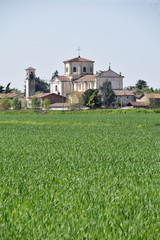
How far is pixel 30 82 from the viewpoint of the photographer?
5753 inches

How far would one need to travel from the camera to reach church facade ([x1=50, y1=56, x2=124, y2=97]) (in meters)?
133

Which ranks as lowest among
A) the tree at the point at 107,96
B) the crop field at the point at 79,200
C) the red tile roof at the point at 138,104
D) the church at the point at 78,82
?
the crop field at the point at 79,200

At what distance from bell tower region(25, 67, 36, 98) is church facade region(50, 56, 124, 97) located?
8.29m

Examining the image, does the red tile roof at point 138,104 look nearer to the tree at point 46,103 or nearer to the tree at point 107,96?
the tree at point 107,96

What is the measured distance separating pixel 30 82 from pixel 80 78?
20438mm

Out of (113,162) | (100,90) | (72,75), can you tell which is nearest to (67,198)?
(113,162)

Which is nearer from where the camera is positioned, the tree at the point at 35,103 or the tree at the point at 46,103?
the tree at the point at 46,103

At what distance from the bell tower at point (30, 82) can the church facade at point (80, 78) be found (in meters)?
8.29

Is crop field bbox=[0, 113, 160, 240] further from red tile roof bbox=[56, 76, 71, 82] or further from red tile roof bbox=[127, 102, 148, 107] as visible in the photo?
red tile roof bbox=[56, 76, 71, 82]

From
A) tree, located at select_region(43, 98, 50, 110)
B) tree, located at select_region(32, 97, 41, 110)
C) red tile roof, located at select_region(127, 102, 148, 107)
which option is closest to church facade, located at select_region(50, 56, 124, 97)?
tree, located at select_region(32, 97, 41, 110)

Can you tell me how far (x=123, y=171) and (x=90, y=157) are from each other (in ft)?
9.98

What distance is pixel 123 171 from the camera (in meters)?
10.8

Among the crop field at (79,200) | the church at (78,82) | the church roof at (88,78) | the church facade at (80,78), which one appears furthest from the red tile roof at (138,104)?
the crop field at (79,200)

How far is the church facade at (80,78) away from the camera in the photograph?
133 m
